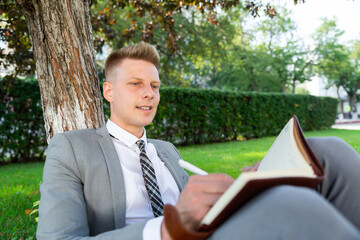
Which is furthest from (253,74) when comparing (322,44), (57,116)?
(57,116)

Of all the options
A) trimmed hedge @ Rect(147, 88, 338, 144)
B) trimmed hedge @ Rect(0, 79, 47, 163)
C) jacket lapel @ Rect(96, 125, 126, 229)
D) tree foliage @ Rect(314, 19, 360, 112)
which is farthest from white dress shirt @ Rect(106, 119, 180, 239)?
tree foliage @ Rect(314, 19, 360, 112)

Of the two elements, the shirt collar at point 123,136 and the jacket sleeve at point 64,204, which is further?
the shirt collar at point 123,136

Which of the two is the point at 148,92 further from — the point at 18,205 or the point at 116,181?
the point at 18,205

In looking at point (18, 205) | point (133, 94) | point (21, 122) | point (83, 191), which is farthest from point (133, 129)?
point (21, 122)

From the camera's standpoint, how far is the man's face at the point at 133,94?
229cm

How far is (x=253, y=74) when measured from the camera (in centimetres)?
3241

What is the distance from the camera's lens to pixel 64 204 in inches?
62.7

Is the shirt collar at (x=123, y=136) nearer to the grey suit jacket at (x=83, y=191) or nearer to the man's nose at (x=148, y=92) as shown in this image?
the grey suit jacket at (x=83, y=191)

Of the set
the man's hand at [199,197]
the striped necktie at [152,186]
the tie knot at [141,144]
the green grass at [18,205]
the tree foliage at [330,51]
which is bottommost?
the green grass at [18,205]

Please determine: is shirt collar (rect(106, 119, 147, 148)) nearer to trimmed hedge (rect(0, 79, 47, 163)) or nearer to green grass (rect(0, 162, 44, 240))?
green grass (rect(0, 162, 44, 240))

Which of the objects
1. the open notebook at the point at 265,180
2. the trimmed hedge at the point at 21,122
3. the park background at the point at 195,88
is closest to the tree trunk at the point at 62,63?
the park background at the point at 195,88

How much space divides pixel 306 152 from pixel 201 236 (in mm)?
618

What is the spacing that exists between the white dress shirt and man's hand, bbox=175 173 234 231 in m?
0.84

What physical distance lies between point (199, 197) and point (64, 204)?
85 centimetres
